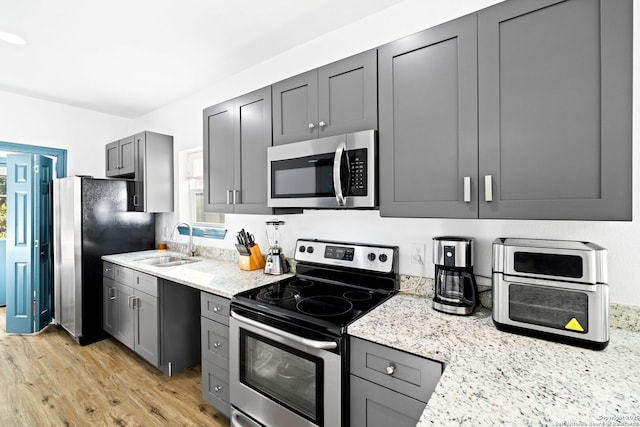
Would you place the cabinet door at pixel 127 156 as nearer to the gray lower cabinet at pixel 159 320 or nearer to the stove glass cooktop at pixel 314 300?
the gray lower cabinet at pixel 159 320

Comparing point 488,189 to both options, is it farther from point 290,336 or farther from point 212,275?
point 212,275

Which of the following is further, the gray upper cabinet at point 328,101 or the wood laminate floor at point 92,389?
the wood laminate floor at point 92,389

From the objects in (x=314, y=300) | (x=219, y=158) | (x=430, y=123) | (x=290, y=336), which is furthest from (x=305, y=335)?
(x=219, y=158)

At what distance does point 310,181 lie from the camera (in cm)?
178

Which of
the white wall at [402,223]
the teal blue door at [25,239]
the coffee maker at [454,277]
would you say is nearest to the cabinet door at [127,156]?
the teal blue door at [25,239]

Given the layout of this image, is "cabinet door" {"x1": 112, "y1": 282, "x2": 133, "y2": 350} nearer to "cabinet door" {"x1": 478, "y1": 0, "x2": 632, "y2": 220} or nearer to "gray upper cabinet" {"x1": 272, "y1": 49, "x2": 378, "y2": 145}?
"gray upper cabinet" {"x1": 272, "y1": 49, "x2": 378, "y2": 145}

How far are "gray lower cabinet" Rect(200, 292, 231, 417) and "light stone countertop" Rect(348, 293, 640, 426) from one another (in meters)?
0.97

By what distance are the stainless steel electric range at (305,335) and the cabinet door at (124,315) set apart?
154 cm

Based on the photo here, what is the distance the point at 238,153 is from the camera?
7.39 feet

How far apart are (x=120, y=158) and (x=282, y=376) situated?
3.32 metres

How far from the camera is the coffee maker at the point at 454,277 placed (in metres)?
1.47

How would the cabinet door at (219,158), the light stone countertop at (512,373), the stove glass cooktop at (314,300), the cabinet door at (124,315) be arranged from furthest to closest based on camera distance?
the cabinet door at (124,315)
the cabinet door at (219,158)
the stove glass cooktop at (314,300)
the light stone countertop at (512,373)

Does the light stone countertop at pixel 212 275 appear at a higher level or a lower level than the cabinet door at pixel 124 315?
higher

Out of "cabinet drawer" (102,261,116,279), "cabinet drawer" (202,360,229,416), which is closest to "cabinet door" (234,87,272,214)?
"cabinet drawer" (202,360,229,416)
